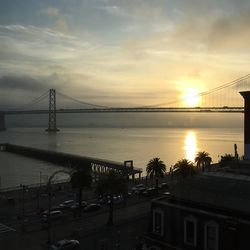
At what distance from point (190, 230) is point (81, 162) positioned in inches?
2415

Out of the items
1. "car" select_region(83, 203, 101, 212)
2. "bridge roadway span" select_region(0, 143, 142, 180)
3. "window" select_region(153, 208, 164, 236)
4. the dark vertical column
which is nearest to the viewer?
"window" select_region(153, 208, 164, 236)

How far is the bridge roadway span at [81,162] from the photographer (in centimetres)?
5594

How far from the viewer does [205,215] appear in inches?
527

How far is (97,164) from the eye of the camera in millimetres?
68812

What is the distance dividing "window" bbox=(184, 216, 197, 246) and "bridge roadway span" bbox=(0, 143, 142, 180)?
3690 cm

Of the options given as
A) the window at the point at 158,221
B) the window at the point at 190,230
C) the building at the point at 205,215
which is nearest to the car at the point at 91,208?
the building at the point at 205,215

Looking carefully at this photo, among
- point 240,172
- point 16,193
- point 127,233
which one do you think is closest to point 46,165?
point 16,193

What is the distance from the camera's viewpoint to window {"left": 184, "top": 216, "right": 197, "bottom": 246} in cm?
1374

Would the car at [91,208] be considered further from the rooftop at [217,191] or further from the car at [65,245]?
the rooftop at [217,191]

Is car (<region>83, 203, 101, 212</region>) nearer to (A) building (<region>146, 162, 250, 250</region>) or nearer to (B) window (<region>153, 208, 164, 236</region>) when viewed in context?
(A) building (<region>146, 162, 250, 250</region>)

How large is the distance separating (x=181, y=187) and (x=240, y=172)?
117 inches

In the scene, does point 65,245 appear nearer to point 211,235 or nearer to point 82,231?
point 82,231

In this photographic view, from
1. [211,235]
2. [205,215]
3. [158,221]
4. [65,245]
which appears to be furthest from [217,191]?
[65,245]

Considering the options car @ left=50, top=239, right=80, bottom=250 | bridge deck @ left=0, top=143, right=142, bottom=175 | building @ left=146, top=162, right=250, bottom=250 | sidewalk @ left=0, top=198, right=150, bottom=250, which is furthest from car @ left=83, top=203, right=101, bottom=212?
bridge deck @ left=0, top=143, right=142, bottom=175
